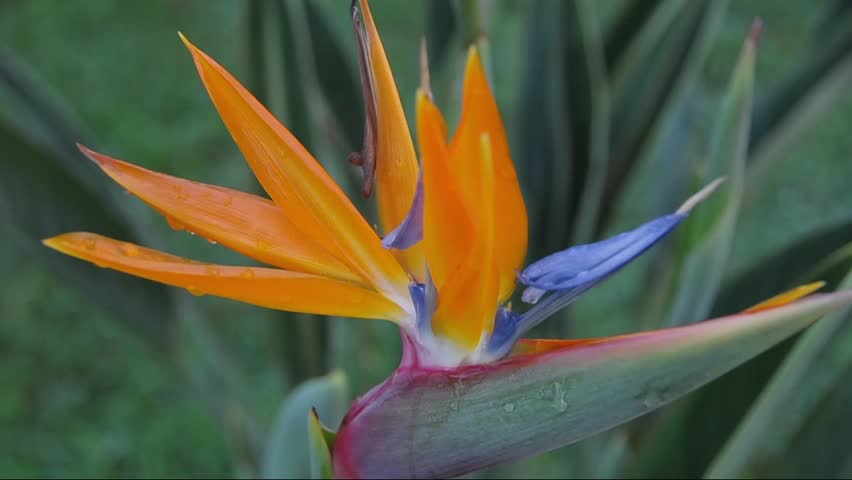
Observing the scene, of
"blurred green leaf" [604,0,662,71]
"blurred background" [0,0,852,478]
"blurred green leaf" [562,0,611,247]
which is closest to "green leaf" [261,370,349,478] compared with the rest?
"blurred background" [0,0,852,478]

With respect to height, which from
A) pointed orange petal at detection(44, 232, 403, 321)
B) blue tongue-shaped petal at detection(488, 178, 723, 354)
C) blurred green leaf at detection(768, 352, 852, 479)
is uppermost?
pointed orange petal at detection(44, 232, 403, 321)

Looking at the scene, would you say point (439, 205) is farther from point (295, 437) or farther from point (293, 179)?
point (295, 437)

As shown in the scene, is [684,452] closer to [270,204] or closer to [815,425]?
[815,425]

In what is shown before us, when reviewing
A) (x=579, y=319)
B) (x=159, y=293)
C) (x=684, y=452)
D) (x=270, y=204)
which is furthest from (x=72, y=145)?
(x=579, y=319)

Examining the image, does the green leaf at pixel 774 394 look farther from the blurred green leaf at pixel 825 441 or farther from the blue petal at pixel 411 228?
the blue petal at pixel 411 228

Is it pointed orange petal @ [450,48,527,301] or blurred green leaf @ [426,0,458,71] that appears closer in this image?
pointed orange petal @ [450,48,527,301]

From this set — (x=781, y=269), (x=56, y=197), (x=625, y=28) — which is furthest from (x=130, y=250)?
(x=625, y=28)

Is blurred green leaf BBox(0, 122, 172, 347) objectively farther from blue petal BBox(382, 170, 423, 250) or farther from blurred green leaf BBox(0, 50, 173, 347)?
blue petal BBox(382, 170, 423, 250)
